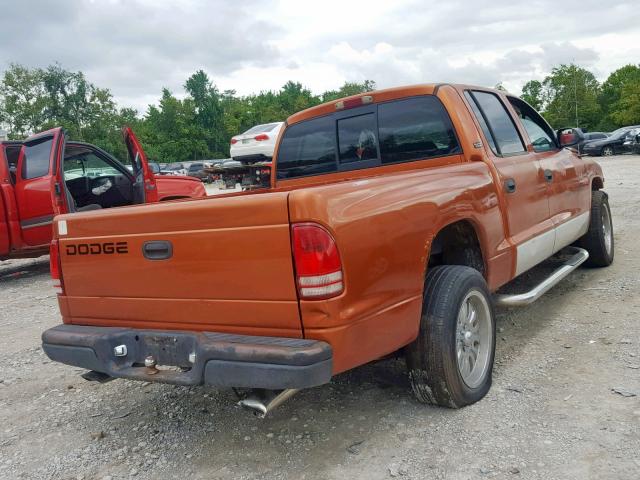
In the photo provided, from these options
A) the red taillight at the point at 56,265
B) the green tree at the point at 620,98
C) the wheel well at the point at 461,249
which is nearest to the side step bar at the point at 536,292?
the wheel well at the point at 461,249

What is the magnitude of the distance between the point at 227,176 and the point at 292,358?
491 inches

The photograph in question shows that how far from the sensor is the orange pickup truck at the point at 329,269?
95.7 inches

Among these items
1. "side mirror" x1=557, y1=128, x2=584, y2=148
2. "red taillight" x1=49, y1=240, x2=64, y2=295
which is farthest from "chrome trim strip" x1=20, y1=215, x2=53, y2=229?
"side mirror" x1=557, y1=128, x2=584, y2=148

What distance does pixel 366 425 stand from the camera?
3.12 metres

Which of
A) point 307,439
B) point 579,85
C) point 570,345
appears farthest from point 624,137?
point 579,85

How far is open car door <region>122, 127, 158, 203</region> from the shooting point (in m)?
7.89

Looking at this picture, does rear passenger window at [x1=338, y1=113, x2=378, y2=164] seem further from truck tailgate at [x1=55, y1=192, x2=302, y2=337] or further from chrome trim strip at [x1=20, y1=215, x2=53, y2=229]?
chrome trim strip at [x1=20, y1=215, x2=53, y2=229]

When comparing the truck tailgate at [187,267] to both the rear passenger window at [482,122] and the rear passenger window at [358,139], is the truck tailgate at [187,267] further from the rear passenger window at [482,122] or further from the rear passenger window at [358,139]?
the rear passenger window at [482,122]

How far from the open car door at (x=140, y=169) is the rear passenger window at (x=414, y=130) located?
475cm

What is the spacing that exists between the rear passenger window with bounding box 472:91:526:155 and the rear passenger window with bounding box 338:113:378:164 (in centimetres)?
80

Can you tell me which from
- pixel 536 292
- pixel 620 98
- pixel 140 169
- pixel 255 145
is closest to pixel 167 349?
pixel 536 292

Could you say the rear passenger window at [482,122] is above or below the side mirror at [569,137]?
above

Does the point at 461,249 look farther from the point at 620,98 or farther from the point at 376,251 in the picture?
the point at 620,98

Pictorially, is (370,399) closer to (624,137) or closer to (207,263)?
(207,263)
